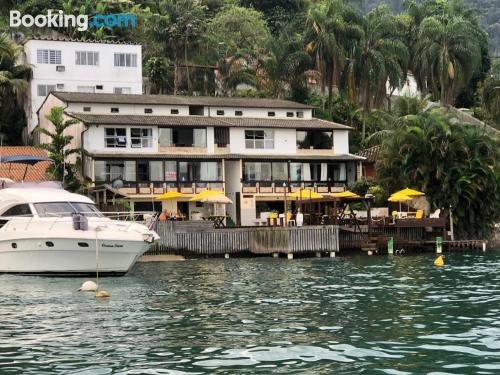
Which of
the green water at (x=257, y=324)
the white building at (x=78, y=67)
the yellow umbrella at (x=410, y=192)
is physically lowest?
the green water at (x=257, y=324)

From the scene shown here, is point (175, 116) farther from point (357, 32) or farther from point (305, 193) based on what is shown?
point (357, 32)

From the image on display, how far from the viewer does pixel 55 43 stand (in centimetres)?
8444

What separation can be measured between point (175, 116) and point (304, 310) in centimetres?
4714

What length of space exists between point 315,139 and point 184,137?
1161 centimetres

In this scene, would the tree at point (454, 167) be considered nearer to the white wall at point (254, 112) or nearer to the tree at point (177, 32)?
the white wall at point (254, 112)

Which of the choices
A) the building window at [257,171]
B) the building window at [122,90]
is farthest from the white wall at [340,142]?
Answer: the building window at [122,90]

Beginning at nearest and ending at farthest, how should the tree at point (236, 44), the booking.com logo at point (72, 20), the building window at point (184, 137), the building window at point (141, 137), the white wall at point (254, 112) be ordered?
the building window at point (141, 137) < the building window at point (184, 137) < the white wall at point (254, 112) < the booking.com logo at point (72, 20) < the tree at point (236, 44)

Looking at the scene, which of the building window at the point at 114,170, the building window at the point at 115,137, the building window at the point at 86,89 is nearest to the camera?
the building window at the point at 114,170

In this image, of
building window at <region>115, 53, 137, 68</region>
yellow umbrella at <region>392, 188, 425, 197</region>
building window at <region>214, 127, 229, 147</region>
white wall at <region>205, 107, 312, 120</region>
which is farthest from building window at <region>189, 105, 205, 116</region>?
yellow umbrella at <region>392, 188, 425, 197</region>

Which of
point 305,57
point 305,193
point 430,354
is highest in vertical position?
point 305,57

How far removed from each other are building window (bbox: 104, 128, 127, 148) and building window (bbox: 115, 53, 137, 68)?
1878 centimetres

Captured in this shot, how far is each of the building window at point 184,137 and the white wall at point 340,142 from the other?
37.8 feet

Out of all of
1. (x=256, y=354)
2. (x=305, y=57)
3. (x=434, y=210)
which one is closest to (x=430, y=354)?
(x=256, y=354)

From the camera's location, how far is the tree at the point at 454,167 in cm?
6400
